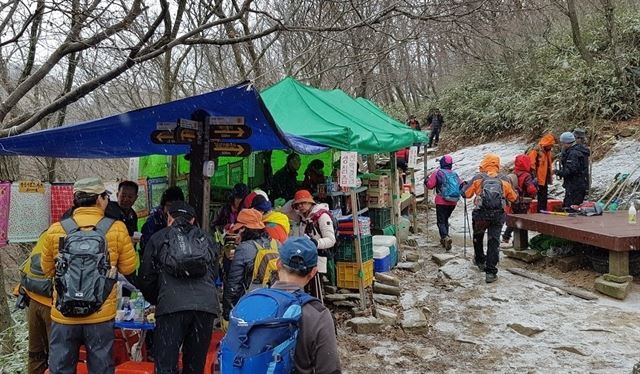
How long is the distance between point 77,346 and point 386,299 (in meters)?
4.40

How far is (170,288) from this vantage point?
351cm

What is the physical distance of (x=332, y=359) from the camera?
2.38 metres

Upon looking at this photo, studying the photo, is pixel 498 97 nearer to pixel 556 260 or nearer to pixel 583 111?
pixel 583 111

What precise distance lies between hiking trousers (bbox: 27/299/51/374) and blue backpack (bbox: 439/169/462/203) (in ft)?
23.9

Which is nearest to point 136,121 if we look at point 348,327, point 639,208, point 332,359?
point 332,359

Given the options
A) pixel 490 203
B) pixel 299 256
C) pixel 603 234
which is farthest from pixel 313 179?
pixel 299 256

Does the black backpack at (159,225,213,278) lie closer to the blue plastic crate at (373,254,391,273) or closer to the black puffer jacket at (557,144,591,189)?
the blue plastic crate at (373,254,391,273)

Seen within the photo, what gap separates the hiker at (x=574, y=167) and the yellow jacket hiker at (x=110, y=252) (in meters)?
8.43

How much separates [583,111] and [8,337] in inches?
582

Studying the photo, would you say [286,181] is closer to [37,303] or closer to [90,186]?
[37,303]

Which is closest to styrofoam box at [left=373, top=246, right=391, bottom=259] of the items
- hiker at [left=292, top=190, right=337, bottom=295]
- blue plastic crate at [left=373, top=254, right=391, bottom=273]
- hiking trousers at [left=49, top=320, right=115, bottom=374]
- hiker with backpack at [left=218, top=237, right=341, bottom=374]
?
blue plastic crate at [left=373, top=254, right=391, bottom=273]

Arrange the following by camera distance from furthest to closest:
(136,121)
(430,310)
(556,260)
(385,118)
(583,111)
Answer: (583,111), (385,118), (556,260), (430,310), (136,121)

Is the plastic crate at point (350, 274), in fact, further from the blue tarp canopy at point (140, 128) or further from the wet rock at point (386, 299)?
the blue tarp canopy at point (140, 128)

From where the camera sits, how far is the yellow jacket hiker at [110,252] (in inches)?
135
